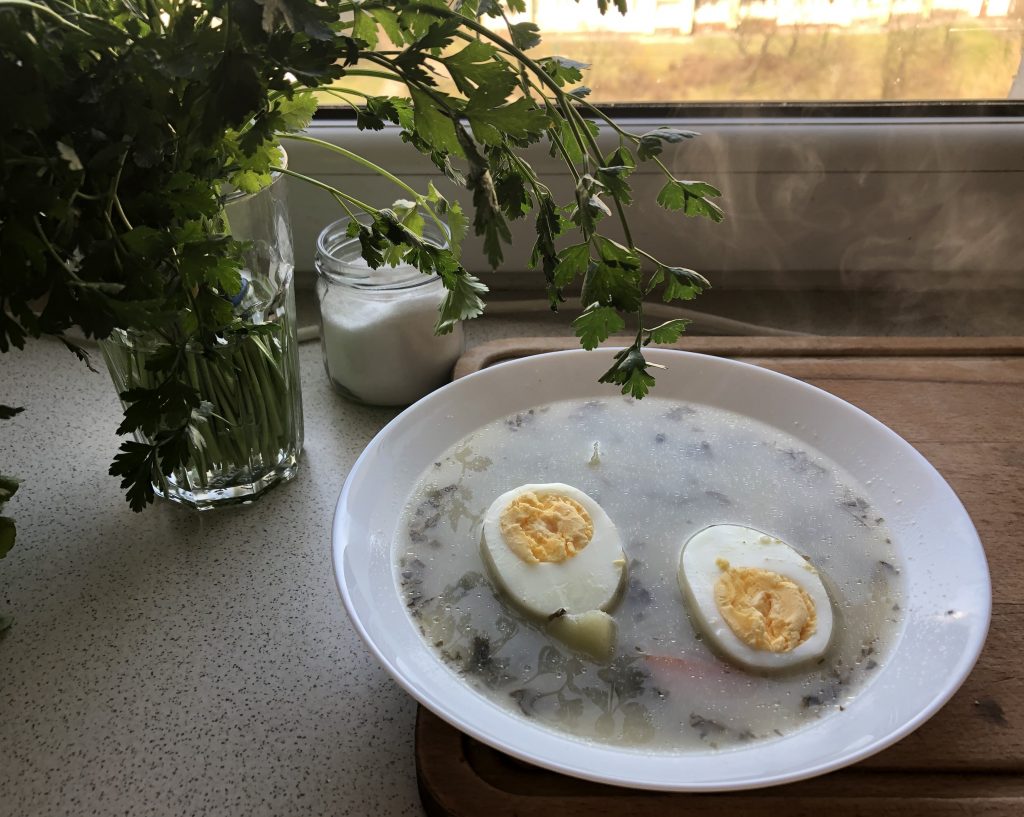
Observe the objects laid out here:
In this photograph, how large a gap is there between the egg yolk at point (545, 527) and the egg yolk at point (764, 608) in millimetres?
132

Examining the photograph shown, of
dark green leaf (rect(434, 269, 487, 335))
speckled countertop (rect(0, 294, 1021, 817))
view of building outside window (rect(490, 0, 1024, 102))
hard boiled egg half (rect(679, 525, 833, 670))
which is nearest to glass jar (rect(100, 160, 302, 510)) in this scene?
speckled countertop (rect(0, 294, 1021, 817))

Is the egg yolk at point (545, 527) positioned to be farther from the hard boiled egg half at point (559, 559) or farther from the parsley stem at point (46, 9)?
the parsley stem at point (46, 9)

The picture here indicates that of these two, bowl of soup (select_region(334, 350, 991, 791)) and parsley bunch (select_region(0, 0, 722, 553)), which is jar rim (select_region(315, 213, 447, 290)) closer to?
bowl of soup (select_region(334, 350, 991, 791))

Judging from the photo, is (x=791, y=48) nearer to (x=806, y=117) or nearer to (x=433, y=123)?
(x=806, y=117)

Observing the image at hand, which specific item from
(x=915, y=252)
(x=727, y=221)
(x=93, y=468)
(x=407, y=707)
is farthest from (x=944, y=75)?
→ (x=93, y=468)

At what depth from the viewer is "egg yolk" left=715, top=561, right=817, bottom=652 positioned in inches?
28.0

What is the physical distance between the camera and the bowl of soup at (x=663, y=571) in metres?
0.64

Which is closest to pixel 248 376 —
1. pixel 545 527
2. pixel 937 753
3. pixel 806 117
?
pixel 545 527

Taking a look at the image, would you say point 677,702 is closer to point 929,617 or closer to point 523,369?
point 929,617

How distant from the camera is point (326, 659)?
779 mm

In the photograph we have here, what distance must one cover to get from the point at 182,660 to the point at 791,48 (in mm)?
1137

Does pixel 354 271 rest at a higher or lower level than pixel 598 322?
lower

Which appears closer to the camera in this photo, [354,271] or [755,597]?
[755,597]

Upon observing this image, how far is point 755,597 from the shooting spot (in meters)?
0.74
